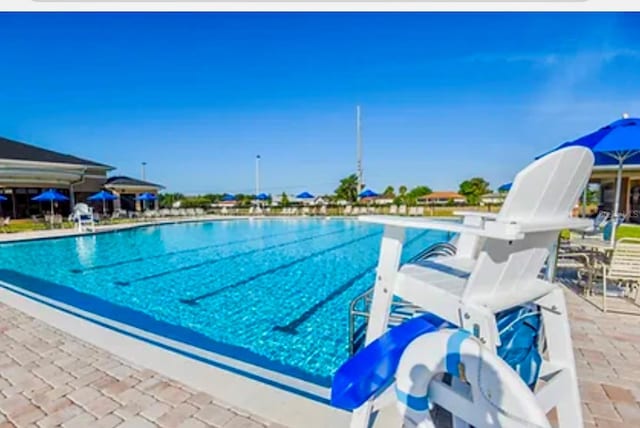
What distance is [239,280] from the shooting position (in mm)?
7508

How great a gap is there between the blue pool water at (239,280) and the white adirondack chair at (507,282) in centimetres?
242

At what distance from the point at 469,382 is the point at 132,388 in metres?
2.36

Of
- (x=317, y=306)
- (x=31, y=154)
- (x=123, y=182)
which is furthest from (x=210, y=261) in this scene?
(x=123, y=182)

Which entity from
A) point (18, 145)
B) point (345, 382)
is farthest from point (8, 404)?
point (18, 145)

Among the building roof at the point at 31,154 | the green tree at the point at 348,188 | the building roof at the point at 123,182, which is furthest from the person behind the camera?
the green tree at the point at 348,188

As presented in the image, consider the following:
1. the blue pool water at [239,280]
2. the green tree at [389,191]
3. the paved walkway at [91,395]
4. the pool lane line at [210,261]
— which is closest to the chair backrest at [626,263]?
the blue pool water at [239,280]

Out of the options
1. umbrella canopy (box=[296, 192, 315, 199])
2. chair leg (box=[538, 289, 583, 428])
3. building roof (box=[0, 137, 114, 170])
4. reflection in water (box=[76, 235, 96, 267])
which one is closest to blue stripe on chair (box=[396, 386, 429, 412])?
chair leg (box=[538, 289, 583, 428])

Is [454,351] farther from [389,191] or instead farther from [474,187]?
[389,191]

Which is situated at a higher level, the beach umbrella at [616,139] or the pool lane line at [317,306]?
the beach umbrella at [616,139]

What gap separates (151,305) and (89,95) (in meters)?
18.3

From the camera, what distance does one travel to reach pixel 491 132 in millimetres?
20500

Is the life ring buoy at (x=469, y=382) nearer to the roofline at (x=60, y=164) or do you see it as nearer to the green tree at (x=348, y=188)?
the roofline at (x=60, y=164)

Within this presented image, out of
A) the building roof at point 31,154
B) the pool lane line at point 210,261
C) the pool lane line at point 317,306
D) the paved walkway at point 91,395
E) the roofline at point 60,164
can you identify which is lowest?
the pool lane line at point 317,306

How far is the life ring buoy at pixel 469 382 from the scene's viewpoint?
0.99 meters
